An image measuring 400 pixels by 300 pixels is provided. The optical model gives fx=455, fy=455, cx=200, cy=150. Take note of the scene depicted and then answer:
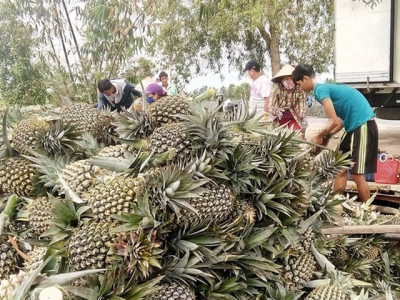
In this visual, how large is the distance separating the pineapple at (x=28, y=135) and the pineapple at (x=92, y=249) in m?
0.62

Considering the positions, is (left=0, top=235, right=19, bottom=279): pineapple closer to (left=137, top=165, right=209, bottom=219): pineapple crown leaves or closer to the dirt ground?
(left=137, top=165, right=209, bottom=219): pineapple crown leaves

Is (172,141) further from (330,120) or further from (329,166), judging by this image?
(330,120)

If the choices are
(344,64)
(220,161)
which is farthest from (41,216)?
(344,64)

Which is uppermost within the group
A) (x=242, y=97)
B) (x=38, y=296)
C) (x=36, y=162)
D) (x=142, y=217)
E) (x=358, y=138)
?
(x=242, y=97)

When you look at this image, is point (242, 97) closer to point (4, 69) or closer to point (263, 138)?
point (263, 138)

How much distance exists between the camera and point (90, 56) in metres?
7.19

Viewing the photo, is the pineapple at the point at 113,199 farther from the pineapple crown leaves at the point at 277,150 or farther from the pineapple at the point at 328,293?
the pineapple at the point at 328,293

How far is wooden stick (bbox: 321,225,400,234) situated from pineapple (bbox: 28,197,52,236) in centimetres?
128

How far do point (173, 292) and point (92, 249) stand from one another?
1.03 ft

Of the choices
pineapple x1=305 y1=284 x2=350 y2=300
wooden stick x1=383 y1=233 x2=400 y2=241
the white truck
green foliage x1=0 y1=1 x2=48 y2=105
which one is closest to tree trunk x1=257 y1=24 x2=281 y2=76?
the white truck

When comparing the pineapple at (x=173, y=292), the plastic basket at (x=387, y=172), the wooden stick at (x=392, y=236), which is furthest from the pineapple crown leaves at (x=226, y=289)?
the plastic basket at (x=387, y=172)

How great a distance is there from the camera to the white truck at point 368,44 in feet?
22.7

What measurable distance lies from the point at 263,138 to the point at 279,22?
44.3 feet

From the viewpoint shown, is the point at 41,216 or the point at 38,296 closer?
the point at 38,296
